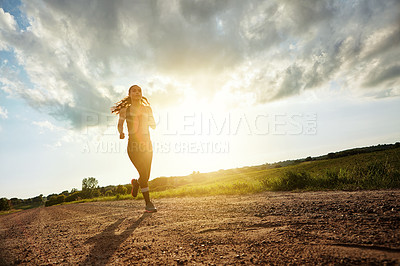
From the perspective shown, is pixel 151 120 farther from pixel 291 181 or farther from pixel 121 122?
pixel 291 181

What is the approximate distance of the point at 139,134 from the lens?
5.32 metres

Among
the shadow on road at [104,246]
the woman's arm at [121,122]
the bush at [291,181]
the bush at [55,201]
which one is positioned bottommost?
the bush at [55,201]

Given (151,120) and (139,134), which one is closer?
(139,134)

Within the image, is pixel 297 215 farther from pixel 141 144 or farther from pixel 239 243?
pixel 141 144

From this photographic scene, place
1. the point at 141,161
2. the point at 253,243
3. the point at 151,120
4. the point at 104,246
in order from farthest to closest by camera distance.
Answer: the point at 151,120 < the point at 141,161 < the point at 104,246 < the point at 253,243

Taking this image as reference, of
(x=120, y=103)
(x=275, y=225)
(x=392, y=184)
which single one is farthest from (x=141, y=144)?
(x=392, y=184)

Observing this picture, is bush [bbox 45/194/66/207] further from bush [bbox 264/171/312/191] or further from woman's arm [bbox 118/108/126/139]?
bush [bbox 264/171/312/191]

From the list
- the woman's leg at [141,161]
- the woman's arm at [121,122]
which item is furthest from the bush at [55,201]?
the woman's leg at [141,161]

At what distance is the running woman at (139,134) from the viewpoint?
5.15m

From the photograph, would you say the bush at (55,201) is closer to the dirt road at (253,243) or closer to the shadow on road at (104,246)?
the shadow on road at (104,246)

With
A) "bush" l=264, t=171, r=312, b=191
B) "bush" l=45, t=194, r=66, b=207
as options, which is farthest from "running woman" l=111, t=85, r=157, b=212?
"bush" l=45, t=194, r=66, b=207

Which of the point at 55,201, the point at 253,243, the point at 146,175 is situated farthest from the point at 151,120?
the point at 55,201

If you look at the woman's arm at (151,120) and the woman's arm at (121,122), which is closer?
the woman's arm at (121,122)

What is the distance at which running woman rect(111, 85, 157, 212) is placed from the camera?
5148 mm
